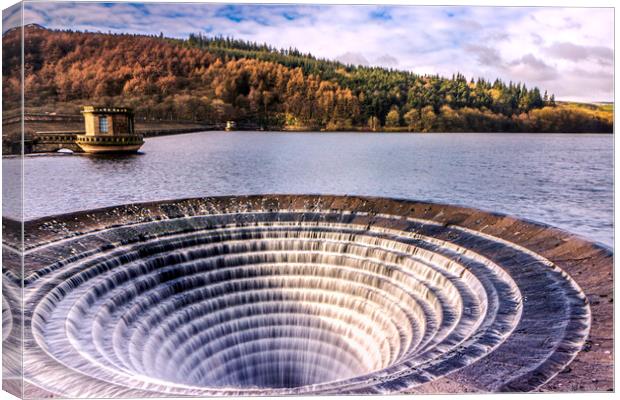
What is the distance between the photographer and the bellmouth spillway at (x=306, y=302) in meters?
7.64

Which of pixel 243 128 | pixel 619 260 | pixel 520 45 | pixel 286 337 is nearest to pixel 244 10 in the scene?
pixel 243 128

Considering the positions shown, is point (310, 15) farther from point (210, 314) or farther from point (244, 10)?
point (210, 314)

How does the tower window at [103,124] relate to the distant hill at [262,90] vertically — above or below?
below

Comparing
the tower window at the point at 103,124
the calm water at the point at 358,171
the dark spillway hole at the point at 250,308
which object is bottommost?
the dark spillway hole at the point at 250,308

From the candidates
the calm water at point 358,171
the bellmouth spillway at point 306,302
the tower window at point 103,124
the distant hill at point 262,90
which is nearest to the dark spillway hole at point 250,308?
the bellmouth spillway at point 306,302

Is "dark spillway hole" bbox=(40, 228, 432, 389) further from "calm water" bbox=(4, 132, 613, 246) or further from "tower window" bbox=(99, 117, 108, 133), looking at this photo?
"tower window" bbox=(99, 117, 108, 133)

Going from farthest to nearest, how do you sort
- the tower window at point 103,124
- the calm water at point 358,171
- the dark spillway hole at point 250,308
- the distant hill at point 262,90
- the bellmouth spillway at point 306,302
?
the tower window at point 103,124 → the calm water at point 358,171 → the distant hill at point 262,90 → the dark spillway hole at point 250,308 → the bellmouth spillway at point 306,302

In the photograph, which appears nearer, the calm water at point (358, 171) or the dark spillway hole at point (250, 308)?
the dark spillway hole at point (250, 308)

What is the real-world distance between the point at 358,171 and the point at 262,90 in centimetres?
479

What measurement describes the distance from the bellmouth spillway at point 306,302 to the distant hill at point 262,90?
356 centimetres

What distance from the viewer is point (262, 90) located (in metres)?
20.2

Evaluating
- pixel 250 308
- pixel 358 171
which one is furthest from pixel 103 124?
pixel 358 171

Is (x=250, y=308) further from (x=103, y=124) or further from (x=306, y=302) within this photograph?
(x=103, y=124)

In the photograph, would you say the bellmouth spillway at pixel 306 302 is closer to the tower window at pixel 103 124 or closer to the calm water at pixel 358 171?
the calm water at pixel 358 171
